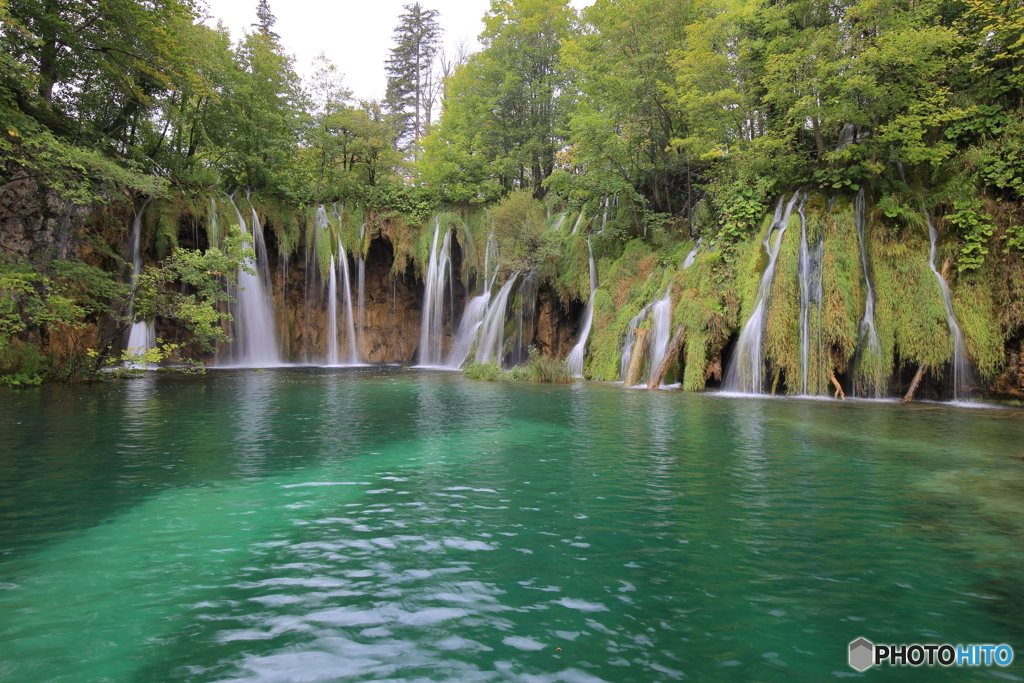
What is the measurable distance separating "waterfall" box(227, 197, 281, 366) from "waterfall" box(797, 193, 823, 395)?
20.8 meters

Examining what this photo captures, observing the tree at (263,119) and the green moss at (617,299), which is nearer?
the green moss at (617,299)

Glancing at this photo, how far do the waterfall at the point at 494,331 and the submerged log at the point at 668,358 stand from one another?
739cm

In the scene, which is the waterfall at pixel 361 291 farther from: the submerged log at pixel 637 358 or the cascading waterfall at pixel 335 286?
the submerged log at pixel 637 358

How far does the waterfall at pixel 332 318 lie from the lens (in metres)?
26.1

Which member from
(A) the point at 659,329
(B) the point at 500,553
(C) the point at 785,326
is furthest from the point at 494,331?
(B) the point at 500,553

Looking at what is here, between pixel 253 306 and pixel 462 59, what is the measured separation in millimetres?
22448

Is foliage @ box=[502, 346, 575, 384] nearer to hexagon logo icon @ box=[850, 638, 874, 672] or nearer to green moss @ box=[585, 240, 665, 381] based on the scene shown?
green moss @ box=[585, 240, 665, 381]

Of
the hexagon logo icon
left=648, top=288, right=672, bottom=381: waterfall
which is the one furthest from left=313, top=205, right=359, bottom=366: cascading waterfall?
the hexagon logo icon

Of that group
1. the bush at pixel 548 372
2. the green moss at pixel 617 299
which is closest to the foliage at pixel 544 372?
the bush at pixel 548 372

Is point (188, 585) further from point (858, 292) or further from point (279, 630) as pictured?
point (858, 292)

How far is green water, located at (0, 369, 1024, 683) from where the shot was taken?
260 cm

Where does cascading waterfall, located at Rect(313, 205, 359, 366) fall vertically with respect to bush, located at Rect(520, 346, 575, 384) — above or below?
above

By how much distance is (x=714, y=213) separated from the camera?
18391 mm

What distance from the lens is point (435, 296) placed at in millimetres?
26250
